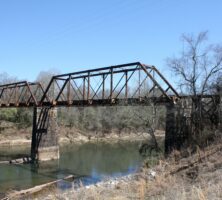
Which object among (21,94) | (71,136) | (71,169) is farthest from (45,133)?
(71,136)

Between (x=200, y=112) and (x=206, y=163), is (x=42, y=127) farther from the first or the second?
(x=206, y=163)

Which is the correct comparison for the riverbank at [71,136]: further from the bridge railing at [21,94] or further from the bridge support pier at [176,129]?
the bridge support pier at [176,129]

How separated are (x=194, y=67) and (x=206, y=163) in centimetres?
1275

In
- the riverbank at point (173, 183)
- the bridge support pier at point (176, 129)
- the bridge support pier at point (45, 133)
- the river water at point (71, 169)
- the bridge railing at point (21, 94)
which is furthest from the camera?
the bridge railing at point (21, 94)

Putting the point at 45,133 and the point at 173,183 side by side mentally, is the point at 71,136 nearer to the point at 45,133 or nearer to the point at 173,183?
the point at 45,133

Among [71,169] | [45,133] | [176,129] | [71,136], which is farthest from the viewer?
[71,136]

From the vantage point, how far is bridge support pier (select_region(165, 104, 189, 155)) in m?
28.2

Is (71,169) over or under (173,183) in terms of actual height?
under

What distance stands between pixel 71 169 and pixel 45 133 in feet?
33.7

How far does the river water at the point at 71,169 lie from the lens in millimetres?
32438

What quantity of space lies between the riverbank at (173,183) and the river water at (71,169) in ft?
22.5

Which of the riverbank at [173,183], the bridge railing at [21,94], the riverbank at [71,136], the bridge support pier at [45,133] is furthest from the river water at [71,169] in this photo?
the riverbank at [71,136]

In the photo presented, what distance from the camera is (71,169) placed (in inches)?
1550

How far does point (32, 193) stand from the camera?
82.7 feet
